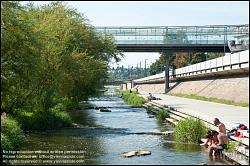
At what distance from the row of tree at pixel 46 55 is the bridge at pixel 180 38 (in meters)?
33.7

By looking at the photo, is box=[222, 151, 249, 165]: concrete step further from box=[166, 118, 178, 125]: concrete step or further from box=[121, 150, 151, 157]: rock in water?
box=[166, 118, 178, 125]: concrete step

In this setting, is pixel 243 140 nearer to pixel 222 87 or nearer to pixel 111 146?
pixel 111 146

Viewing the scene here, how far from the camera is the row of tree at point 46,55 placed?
19.7 m

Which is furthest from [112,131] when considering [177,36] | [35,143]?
[177,36]

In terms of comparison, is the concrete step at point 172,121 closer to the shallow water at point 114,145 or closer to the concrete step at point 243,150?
the shallow water at point 114,145

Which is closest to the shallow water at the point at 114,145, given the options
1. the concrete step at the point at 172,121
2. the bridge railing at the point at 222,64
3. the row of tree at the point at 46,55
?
the row of tree at the point at 46,55

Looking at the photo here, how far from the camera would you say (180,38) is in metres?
85.2

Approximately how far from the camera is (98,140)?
23.1m

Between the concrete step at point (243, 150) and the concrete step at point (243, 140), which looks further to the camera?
the concrete step at point (243, 140)

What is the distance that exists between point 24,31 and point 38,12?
1521cm

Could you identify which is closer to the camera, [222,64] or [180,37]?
[222,64]

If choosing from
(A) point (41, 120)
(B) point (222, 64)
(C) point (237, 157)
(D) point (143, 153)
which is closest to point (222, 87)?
(B) point (222, 64)

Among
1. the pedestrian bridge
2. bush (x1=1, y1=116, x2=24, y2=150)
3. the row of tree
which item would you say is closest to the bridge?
the pedestrian bridge

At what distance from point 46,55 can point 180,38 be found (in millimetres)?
58683
